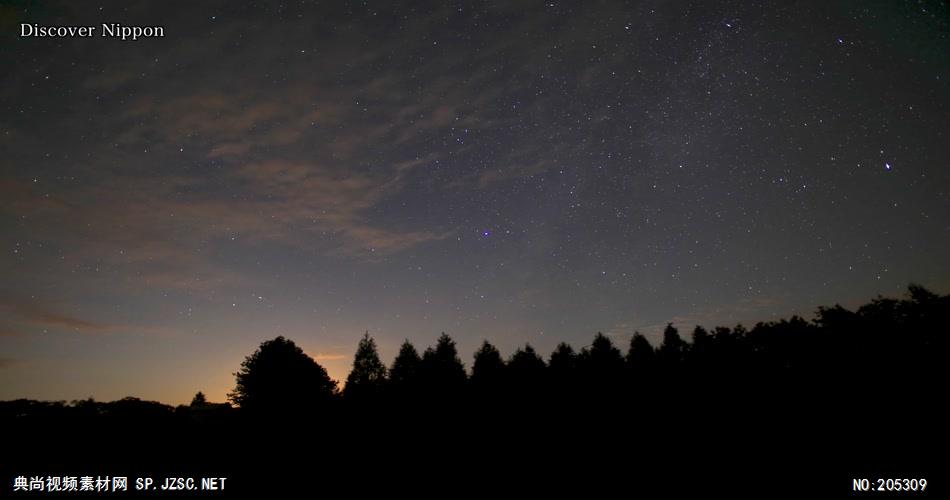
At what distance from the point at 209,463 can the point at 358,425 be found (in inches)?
327

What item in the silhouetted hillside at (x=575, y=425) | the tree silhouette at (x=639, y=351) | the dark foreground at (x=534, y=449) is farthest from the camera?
the tree silhouette at (x=639, y=351)

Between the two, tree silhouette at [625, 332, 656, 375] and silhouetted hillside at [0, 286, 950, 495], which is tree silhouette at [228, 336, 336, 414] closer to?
silhouetted hillside at [0, 286, 950, 495]

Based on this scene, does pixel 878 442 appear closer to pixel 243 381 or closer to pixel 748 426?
pixel 748 426

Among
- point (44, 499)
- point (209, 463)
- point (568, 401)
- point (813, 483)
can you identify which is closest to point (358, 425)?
point (209, 463)

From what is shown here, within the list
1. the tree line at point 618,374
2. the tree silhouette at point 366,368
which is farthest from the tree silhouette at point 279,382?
the tree silhouette at point 366,368

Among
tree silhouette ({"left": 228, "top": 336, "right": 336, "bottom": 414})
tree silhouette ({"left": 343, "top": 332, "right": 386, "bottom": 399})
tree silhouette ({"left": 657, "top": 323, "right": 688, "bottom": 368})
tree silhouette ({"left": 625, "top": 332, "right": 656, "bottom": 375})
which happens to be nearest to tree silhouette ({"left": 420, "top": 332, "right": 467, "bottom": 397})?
tree silhouette ({"left": 343, "top": 332, "right": 386, "bottom": 399})

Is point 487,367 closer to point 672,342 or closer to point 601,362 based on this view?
point 601,362

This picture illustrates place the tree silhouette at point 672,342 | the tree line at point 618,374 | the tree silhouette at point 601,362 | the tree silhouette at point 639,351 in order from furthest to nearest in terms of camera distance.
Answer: the tree silhouette at point 672,342, the tree silhouette at point 639,351, the tree silhouette at point 601,362, the tree line at point 618,374

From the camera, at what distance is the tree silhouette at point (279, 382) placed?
89.4ft

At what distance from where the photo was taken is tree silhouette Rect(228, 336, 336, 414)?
27244 millimetres

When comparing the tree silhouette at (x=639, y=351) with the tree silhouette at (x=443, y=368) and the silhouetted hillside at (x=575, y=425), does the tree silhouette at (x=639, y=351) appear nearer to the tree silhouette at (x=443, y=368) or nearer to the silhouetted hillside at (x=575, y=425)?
the silhouetted hillside at (x=575, y=425)

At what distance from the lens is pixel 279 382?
93.7 ft

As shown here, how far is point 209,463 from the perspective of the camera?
50.3 ft

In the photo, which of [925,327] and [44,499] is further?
[925,327]
